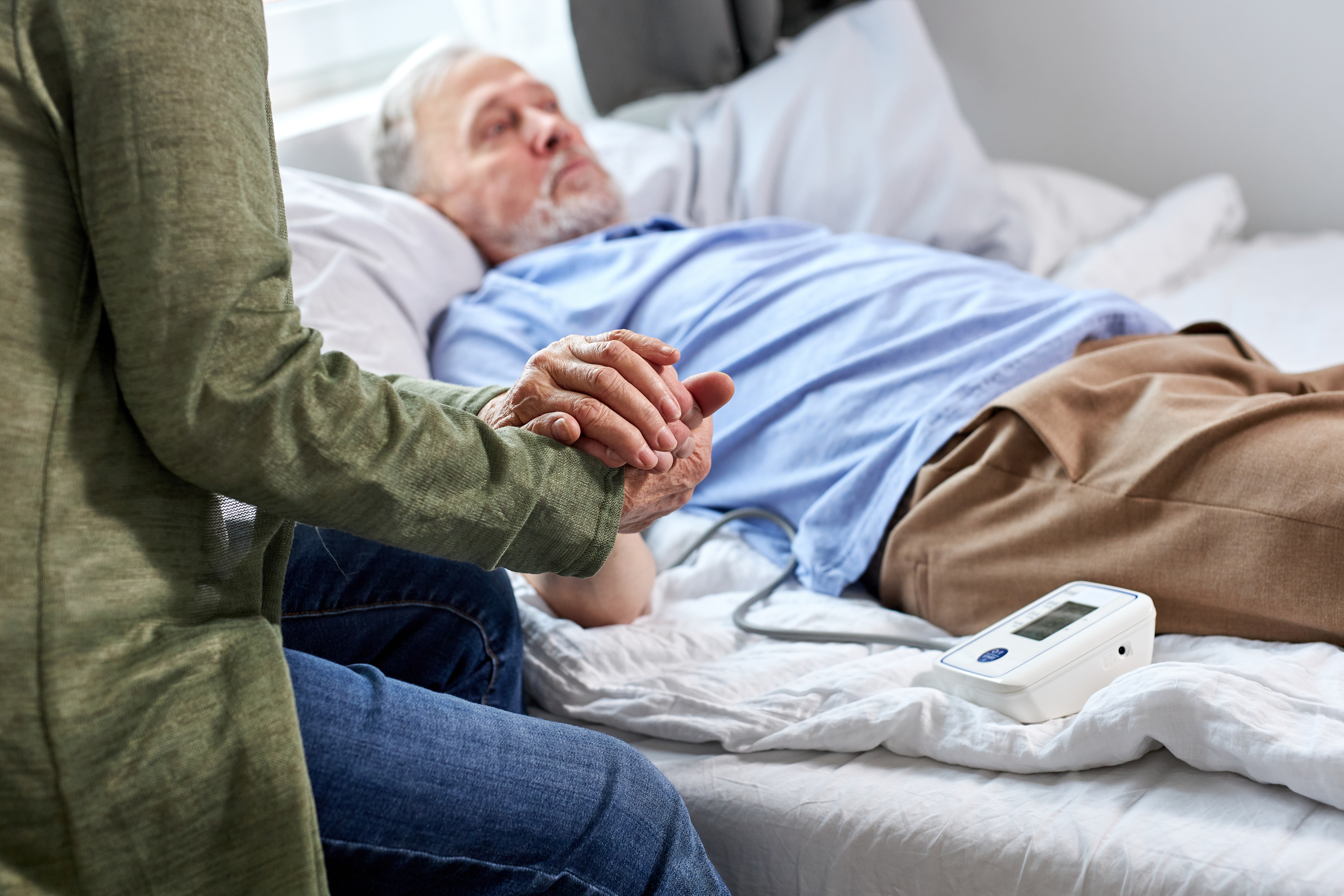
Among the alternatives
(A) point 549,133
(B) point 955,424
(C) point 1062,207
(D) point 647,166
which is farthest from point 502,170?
(C) point 1062,207

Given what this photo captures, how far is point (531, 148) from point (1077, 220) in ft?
3.40

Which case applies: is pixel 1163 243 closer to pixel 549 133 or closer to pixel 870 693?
pixel 549 133

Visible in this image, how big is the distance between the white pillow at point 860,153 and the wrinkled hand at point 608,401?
106 centimetres

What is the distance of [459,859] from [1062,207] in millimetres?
1762

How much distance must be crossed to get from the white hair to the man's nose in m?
0.15

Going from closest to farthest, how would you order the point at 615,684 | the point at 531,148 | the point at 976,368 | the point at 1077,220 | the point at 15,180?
the point at 15,180
the point at 615,684
the point at 976,368
the point at 531,148
the point at 1077,220

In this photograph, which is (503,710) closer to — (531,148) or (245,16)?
(245,16)

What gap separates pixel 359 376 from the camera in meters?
0.50

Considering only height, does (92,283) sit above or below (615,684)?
above

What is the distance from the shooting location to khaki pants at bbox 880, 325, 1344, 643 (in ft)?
2.34

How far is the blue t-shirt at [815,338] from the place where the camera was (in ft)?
3.09

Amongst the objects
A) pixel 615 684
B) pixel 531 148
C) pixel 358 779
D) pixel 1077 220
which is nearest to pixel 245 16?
pixel 358 779

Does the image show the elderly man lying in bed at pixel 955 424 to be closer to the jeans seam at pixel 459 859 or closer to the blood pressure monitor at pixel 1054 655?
the blood pressure monitor at pixel 1054 655

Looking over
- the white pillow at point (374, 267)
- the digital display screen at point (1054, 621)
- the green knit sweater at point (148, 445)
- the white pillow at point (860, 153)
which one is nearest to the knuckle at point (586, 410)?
the green knit sweater at point (148, 445)
